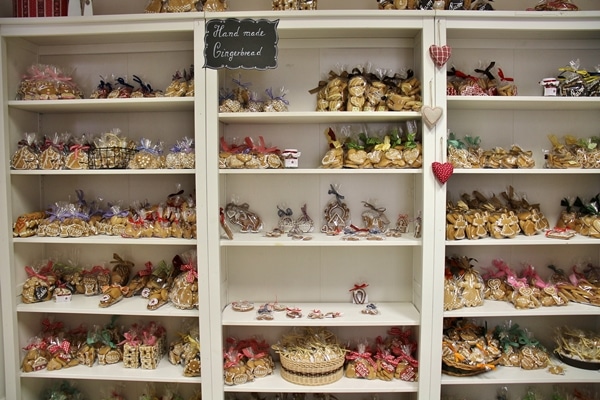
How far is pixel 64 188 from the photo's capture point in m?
2.44

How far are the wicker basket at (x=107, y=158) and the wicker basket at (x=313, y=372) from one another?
144 centimetres

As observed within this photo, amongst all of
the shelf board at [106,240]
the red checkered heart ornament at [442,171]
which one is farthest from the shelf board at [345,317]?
the red checkered heart ornament at [442,171]

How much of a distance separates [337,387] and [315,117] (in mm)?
1455

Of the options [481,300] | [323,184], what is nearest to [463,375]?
[481,300]

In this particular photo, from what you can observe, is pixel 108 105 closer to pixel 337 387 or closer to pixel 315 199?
pixel 315 199

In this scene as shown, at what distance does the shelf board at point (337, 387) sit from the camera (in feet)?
6.70

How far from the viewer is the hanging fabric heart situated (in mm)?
1961

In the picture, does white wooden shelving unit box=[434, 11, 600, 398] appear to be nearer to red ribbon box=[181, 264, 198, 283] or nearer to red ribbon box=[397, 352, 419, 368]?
red ribbon box=[397, 352, 419, 368]

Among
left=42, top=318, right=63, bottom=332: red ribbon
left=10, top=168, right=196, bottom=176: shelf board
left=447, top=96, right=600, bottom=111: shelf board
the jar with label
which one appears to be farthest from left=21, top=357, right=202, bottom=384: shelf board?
left=447, top=96, right=600, bottom=111: shelf board

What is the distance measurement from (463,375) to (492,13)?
1.91m

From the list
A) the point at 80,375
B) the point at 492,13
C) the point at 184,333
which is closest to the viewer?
the point at 492,13

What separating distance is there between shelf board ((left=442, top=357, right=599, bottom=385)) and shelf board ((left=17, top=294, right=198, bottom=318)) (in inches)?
58.7

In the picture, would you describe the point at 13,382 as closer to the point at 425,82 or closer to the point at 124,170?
the point at 124,170

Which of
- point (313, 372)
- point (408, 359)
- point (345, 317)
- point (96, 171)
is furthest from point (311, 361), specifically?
point (96, 171)
